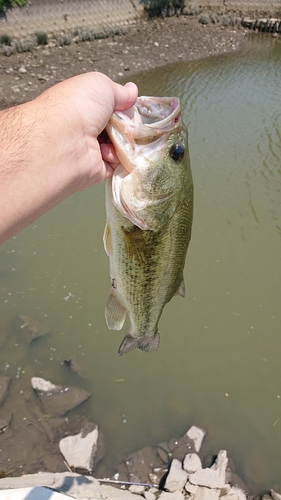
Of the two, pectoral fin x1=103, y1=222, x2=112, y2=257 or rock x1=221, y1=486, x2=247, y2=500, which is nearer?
pectoral fin x1=103, y1=222, x2=112, y2=257

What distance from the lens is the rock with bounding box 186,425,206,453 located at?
155 inches

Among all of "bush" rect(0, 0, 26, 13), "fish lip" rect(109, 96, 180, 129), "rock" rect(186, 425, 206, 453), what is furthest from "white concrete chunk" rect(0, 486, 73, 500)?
"bush" rect(0, 0, 26, 13)

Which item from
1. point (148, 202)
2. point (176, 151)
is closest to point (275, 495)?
point (148, 202)

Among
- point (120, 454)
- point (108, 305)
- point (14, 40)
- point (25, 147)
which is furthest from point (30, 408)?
point (14, 40)

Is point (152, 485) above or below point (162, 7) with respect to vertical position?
below

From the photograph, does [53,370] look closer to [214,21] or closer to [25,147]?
[25,147]

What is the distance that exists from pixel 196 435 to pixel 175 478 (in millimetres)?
588

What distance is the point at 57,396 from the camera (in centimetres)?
Result: 418

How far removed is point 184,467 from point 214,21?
2357cm

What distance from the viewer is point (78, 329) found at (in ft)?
16.2

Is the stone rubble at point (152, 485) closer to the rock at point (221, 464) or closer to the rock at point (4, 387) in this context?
the rock at point (221, 464)

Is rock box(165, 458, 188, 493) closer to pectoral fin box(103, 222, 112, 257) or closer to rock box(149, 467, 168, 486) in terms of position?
rock box(149, 467, 168, 486)

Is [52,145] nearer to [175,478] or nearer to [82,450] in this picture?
[82,450]

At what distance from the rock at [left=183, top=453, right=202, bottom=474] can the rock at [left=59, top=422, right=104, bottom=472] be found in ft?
2.96
